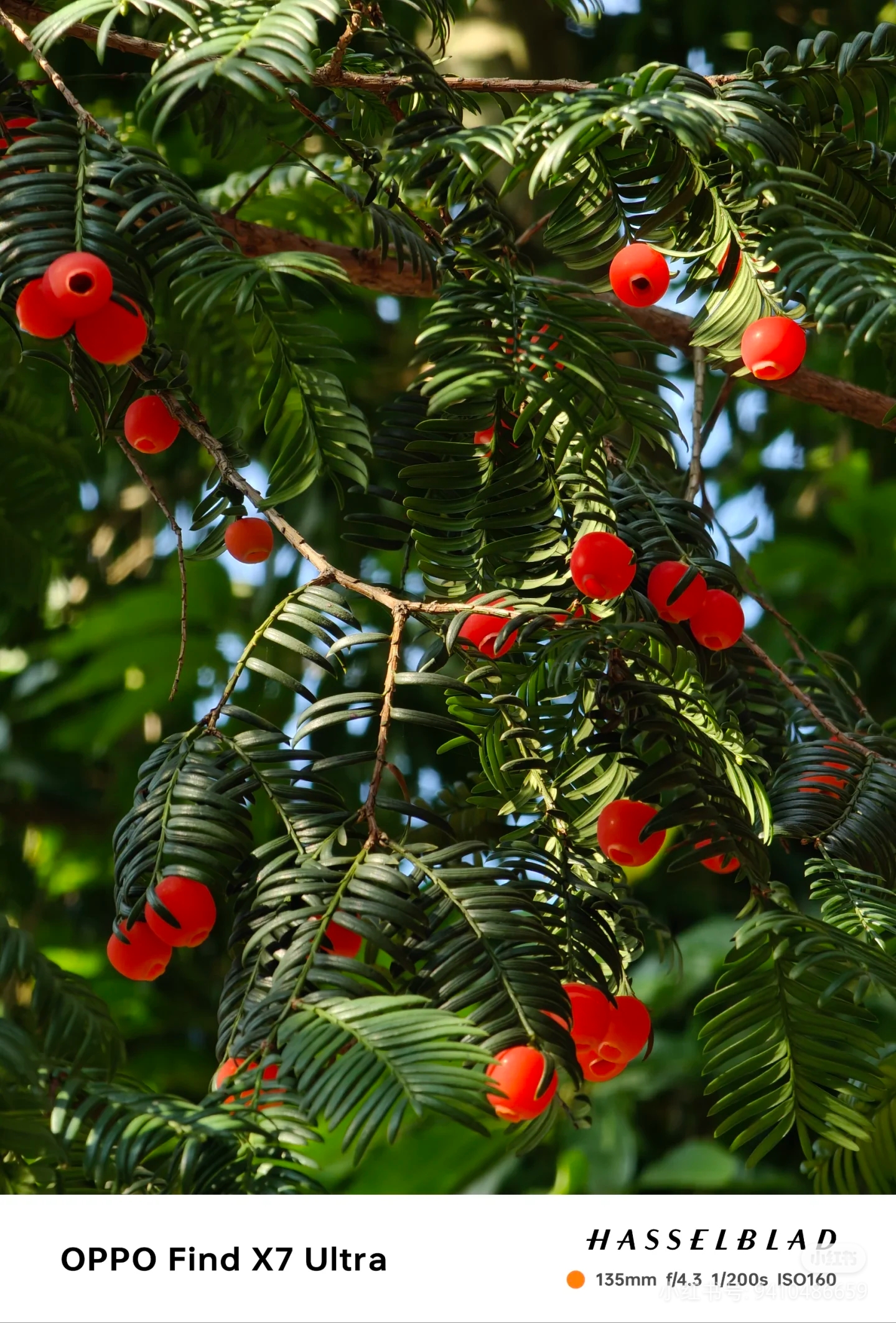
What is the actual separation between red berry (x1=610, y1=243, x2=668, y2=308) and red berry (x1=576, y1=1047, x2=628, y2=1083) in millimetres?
383

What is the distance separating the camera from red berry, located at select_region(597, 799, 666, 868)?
656 millimetres

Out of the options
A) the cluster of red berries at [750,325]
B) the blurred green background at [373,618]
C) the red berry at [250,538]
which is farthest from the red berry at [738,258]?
the blurred green background at [373,618]

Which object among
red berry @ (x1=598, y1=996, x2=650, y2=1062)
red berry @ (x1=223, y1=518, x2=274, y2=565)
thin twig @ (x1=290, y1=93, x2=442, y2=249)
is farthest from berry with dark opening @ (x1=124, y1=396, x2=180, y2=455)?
red berry @ (x1=598, y1=996, x2=650, y2=1062)

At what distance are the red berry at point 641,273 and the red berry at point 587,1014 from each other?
0.35 meters

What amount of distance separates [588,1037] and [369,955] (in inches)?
5.2

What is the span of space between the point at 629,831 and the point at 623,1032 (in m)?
0.10

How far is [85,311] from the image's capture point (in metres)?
0.55

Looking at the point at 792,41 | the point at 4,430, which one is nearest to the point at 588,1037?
the point at 4,430

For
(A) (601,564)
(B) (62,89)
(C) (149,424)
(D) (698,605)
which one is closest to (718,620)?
(D) (698,605)

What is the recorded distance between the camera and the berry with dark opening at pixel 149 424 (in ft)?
2.22

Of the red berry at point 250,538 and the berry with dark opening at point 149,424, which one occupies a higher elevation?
the berry with dark opening at point 149,424

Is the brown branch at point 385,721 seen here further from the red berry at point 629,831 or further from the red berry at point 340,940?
the red berry at point 629,831

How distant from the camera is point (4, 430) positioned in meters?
1.22

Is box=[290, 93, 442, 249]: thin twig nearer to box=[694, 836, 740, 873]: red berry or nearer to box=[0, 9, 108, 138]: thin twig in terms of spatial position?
box=[0, 9, 108, 138]: thin twig
